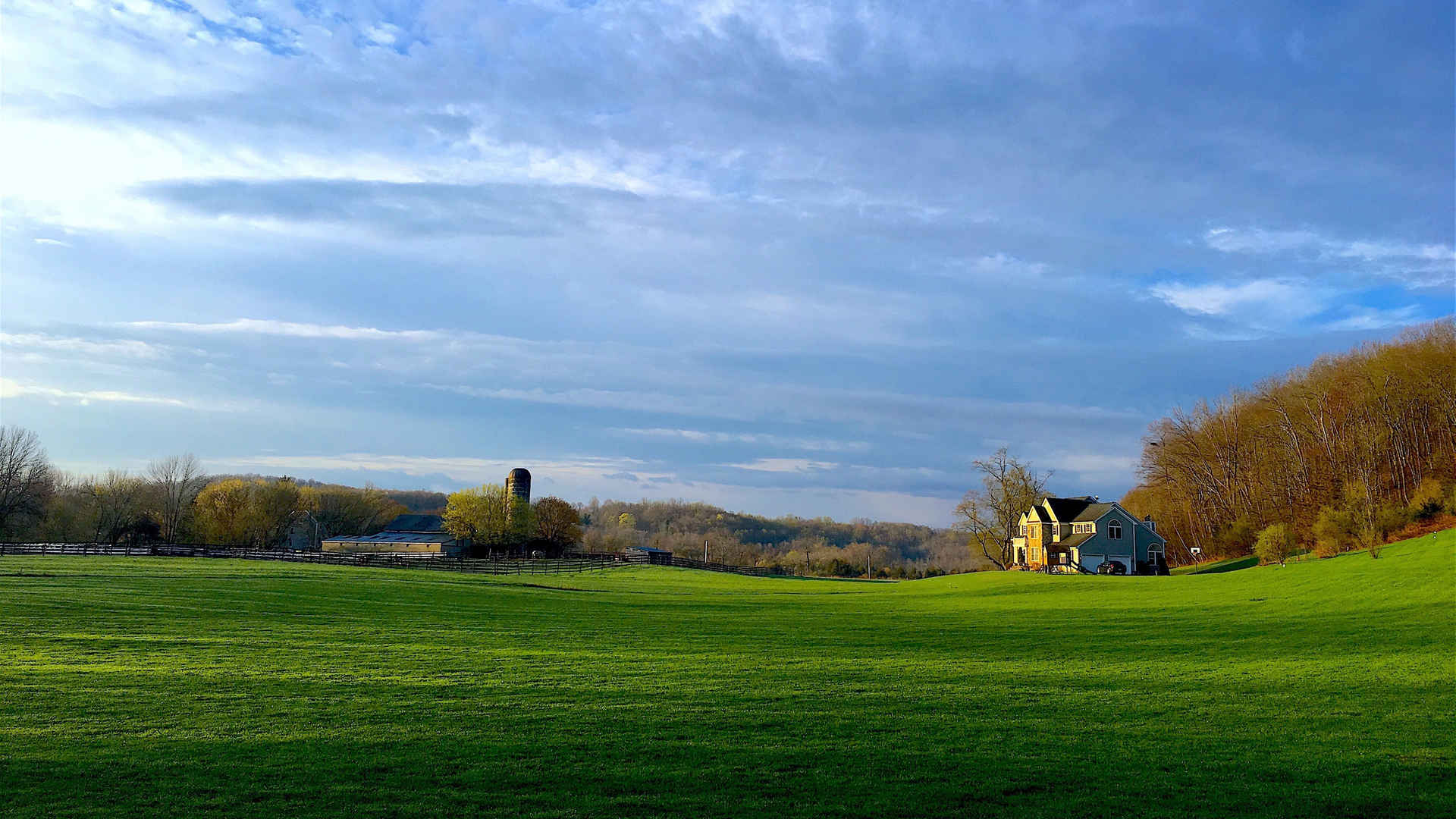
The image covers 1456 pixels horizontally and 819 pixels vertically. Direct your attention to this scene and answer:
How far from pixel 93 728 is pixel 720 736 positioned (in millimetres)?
8175

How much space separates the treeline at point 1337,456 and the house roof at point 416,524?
91728 millimetres

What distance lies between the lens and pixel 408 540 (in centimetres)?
11062

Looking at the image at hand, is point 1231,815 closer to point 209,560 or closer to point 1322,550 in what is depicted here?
point 1322,550

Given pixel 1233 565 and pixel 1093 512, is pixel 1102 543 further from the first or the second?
pixel 1233 565

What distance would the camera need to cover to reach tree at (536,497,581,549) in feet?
379

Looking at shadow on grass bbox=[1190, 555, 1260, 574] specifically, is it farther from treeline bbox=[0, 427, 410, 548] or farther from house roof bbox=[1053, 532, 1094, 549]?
treeline bbox=[0, 427, 410, 548]

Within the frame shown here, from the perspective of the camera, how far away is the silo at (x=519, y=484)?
111m

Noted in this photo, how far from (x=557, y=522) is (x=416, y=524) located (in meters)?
20.0

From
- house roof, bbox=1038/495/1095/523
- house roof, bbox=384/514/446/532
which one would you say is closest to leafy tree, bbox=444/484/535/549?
house roof, bbox=384/514/446/532

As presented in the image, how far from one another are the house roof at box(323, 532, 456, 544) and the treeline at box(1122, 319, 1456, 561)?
284ft

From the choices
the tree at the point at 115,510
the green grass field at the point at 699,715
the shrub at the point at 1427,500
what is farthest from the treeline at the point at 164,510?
the shrub at the point at 1427,500

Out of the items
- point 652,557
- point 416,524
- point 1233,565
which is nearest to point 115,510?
point 416,524

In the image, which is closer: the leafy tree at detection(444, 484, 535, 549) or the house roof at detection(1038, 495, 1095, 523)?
the house roof at detection(1038, 495, 1095, 523)

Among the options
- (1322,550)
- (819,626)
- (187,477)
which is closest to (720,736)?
(819,626)
